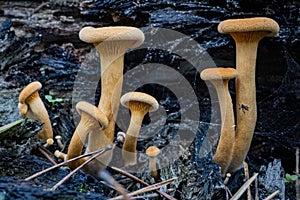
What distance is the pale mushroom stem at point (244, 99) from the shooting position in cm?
271

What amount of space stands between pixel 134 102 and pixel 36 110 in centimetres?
76

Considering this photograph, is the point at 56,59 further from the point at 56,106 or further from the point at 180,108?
the point at 180,108

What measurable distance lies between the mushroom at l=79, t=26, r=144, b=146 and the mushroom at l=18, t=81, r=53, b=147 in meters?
0.38

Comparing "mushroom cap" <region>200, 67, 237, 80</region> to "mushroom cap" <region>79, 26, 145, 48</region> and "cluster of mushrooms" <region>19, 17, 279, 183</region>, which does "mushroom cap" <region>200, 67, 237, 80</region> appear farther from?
"mushroom cap" <region>79, 26, 145, 48</region>

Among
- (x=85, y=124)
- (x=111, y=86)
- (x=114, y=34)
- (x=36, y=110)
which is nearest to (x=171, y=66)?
(x=111, y=86)

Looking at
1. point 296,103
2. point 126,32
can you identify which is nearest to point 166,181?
point 126,32

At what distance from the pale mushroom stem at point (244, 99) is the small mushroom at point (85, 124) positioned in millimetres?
1011

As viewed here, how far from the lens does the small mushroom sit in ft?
7.79

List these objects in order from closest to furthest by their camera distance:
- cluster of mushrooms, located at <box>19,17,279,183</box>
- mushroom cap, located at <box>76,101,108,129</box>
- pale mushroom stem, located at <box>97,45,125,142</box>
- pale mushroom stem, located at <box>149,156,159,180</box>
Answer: mushroom cap, located at <box>76,101,108,129</box>
cluster of mushrooms, located at <box>19,17,279,183</box>
pale mushroom stem, located at <box>149,156,159,180</box>
pale mushroom stem, located at <box>97,45,125,142</box>

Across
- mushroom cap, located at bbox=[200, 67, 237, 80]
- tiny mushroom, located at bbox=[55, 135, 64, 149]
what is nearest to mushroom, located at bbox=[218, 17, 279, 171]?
mushroom cap, located at bbox=[200, 67, 237, 80]

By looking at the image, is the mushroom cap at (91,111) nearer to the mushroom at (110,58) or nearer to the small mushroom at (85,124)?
the small mushroom at (85,124)

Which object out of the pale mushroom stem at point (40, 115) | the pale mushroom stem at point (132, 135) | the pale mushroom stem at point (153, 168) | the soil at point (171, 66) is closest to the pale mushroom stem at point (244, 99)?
the soil at point (171, 66)

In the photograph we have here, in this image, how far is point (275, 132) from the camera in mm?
3283

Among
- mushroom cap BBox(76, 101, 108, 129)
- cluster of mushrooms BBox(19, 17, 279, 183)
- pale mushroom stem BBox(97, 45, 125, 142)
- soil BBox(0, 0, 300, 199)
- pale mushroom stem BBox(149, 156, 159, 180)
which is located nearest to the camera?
mushroom cap BBox(76, 101, 108, 129)
